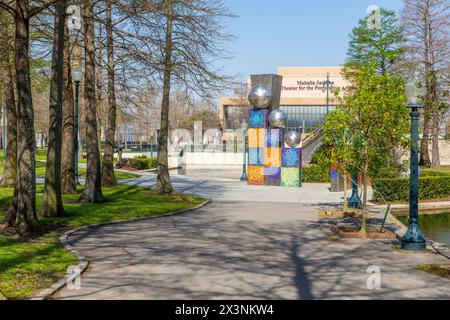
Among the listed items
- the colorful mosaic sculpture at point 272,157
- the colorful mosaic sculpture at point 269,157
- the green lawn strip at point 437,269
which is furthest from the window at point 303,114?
the green lawn strip at point 437,269

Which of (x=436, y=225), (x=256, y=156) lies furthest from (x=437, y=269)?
(x=256, y=156)

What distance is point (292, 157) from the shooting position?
96.0 ft

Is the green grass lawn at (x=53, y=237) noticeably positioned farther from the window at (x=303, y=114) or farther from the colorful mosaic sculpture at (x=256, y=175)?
the window at (x=303, y=114)

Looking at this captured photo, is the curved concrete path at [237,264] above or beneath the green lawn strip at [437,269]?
above

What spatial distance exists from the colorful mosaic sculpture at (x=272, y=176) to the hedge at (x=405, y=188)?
26.6ft

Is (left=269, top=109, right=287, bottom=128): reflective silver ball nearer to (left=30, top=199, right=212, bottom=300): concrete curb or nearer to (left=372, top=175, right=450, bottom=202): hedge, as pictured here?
(left=372, top=175, right=450, bottom=202): hedge

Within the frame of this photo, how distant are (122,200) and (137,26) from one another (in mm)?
6377

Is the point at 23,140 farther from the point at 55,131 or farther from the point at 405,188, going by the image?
the point at 405,188

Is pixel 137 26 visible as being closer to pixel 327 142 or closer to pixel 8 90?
pixel 327 142

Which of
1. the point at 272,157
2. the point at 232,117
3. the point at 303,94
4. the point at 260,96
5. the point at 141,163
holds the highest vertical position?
the point at 303,94

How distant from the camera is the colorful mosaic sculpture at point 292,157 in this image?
29172 mm

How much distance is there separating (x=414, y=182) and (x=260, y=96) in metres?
18.5

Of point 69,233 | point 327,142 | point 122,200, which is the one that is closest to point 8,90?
point 122,200
